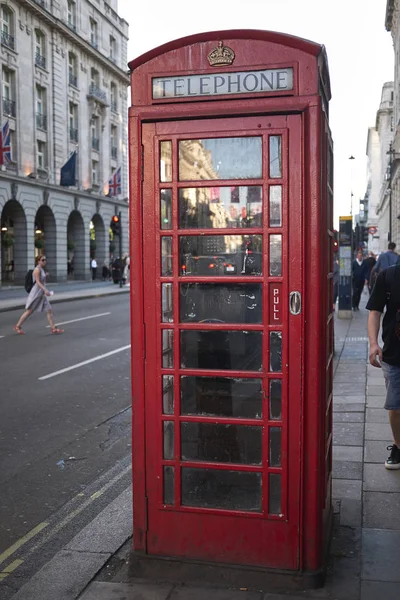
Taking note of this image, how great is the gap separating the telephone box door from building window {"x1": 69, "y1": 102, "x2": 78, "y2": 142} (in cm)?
4459

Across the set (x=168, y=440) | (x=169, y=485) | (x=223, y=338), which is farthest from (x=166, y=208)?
(x=169, y=485)

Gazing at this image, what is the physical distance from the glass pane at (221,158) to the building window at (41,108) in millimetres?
40463

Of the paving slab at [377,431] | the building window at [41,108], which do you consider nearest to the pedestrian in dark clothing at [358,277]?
the paving slab at [377,431]

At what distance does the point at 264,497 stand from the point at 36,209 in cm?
3941

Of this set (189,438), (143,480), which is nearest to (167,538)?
(143,480)

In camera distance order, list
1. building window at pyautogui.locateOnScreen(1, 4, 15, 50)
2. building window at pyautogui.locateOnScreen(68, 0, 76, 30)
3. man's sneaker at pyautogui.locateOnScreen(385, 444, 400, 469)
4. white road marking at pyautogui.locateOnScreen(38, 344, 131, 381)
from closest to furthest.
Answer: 1. man's sneaker at pyautogui.locateOnScreen(385, 444, 400, 469)
2. white road marking at pyautogui.locateOnScreen(38, 344, 131, 381)
3. building window at pyautogui.locateOnScreen(1, 4, 15, 50)
4. building window at pyautogui.locateOnScreen(68, 0, 76, 30)

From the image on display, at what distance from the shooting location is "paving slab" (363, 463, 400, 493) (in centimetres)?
490

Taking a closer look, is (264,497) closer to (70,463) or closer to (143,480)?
(143,480)

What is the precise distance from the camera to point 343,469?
17.6 feet

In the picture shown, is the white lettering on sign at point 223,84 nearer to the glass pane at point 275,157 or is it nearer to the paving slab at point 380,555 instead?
the glass pane at point 275,157

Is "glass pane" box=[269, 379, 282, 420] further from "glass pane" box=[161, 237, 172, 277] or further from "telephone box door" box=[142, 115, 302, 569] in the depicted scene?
"glass pane" box=[161, 237, 172, 277]

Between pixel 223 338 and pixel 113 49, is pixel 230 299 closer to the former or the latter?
pixel 223 338

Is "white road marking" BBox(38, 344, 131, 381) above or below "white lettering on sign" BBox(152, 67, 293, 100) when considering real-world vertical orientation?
below

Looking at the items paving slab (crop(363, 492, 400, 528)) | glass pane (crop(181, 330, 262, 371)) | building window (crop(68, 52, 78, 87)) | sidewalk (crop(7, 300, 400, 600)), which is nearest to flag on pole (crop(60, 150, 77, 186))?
building window (crop(68, 52, 78, 87))
